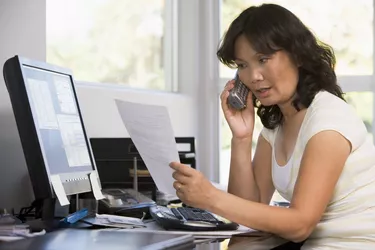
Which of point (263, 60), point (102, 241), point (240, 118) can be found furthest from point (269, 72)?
Result: point (102, 241)

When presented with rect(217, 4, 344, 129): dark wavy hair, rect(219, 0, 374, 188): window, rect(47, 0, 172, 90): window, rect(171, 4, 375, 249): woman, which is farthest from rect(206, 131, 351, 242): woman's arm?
rect(219, 0, 374, 188): window

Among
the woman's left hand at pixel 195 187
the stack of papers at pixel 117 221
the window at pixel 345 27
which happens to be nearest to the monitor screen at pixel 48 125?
the stack of papers at pixel 117 221

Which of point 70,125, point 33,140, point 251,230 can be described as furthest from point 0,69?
point 251,230

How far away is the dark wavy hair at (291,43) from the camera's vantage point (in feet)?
5.49

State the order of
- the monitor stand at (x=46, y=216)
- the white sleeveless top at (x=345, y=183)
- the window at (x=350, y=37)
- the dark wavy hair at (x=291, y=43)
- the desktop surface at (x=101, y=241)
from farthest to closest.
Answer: the window at (x=350, y=37) < the dark wavy hair at (x=291, y=43) < the white sleeveless top at (x=345, y=183) < the monitor stand at (x=46, y=216) < the desktop surface at (x=101, y=241)

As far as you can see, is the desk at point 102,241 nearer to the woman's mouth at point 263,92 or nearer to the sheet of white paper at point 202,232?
the sheet of white paper at point 202,232

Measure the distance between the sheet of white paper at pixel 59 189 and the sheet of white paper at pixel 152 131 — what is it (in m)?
0.22

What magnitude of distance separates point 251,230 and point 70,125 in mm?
586

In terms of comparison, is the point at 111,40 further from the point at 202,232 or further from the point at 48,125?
the point at 202,232

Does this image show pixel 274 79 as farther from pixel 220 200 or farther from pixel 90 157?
pixel 90 157

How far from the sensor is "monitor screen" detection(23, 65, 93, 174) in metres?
1.52

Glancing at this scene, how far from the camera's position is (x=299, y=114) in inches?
69.2

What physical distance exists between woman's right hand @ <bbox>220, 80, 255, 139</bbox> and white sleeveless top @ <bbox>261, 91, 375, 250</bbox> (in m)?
0.32

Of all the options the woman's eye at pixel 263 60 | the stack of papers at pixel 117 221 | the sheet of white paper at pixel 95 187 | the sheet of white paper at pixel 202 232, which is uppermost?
the woman's eye at pixel 263 60
